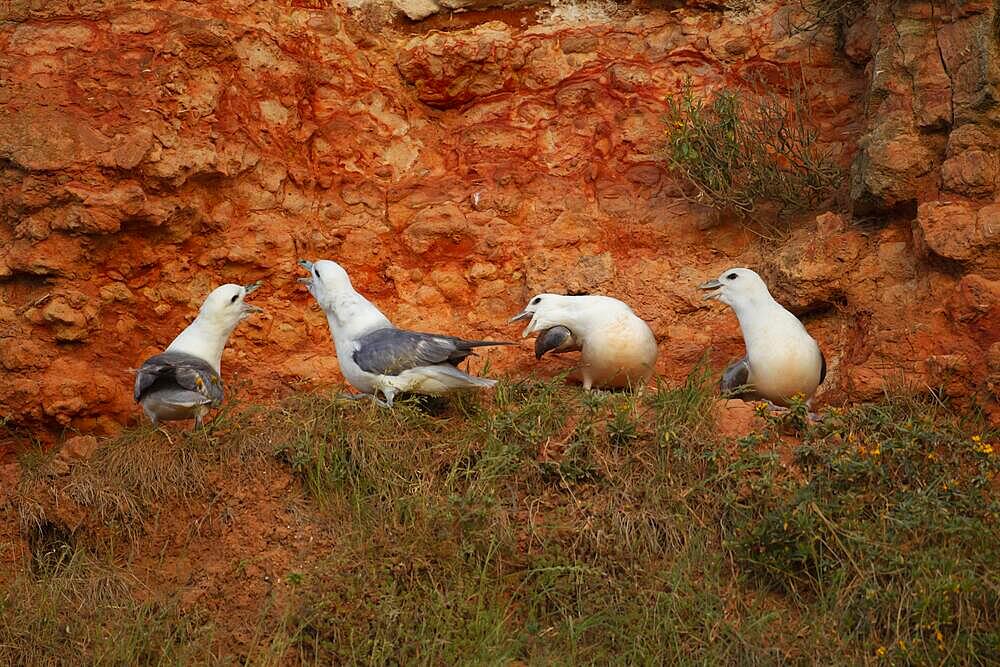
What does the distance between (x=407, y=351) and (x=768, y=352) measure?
1.84 m

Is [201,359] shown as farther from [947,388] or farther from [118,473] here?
[947,388]

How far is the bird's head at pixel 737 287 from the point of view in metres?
7.39

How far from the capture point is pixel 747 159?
8.34 m

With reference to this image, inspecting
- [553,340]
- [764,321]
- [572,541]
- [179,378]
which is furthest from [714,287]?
[179,378]

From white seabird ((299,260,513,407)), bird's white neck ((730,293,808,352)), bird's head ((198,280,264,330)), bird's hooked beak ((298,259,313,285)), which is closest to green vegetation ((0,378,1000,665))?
white seabird ((299,260,513,407))

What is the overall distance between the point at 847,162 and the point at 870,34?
799mm

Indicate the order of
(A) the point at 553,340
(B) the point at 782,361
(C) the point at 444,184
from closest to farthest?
(B) the point at 782,361
(A) the point at 553,340
(C) the point at 444,184

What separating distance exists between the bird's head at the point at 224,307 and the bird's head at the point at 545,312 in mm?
1522

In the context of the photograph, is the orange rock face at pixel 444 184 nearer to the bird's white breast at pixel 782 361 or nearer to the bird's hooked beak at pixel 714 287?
the bird's white breast at pixel 782 361

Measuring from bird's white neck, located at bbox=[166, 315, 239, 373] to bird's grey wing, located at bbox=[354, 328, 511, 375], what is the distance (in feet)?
2.71

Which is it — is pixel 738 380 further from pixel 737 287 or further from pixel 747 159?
pixel 747 159

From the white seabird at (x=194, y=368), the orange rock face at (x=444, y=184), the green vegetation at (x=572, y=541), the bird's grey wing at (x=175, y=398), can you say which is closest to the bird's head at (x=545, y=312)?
the orange rock face at (x=444, y=184)

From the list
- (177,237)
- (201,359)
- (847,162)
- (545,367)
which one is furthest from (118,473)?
(847,162)

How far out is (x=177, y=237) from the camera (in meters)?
8.23
